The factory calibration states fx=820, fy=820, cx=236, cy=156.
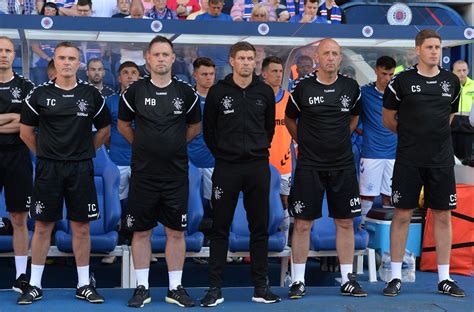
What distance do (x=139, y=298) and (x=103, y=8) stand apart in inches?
204

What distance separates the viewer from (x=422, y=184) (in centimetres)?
627

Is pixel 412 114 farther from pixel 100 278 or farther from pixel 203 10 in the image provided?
pixel 203 10

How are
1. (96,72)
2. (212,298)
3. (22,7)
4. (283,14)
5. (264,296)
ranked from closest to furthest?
(212,298) < (264,296) < (96,72) < (22,7) < (283,14)

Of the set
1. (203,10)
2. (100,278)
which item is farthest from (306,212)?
(203,10)

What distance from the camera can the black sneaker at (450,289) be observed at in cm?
621

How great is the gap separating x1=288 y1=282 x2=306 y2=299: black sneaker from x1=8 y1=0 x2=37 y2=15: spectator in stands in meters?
4.37

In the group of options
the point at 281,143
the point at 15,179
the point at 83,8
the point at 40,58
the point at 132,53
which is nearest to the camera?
the point at 15,179

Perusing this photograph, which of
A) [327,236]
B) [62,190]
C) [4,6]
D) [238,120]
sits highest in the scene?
[4,6]

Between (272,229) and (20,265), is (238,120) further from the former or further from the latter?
(20,265)

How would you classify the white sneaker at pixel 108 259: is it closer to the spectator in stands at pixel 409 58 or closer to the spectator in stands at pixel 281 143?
the spectator in stands at pixel 281 143

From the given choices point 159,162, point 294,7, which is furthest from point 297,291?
point 294,7

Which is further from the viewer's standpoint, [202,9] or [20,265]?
[202,9]

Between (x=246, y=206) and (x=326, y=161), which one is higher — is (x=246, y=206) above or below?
below

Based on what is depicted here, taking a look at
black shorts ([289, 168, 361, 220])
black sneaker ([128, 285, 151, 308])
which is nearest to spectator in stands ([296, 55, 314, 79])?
black shorts ([289, 168, 361, 220])
